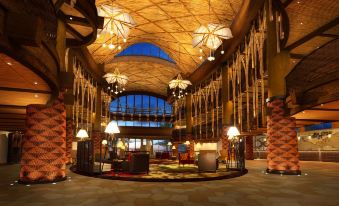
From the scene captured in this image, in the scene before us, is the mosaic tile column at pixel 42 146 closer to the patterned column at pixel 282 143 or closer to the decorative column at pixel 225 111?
the patterned column at pixel 282 143

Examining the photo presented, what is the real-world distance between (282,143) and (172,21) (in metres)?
14.2

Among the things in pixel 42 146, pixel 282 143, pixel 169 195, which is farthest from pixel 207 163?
pixel 42 146

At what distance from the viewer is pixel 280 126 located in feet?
39.4

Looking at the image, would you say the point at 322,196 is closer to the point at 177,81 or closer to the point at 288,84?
the point at 288,84

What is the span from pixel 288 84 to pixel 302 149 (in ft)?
50.8

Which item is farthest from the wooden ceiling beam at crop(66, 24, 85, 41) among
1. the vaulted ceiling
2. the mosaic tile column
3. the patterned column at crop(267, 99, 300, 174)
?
the patterned column at crop(267, 99, 300, 174)

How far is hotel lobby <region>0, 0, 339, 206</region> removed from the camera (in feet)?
21.4

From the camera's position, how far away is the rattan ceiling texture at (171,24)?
19.3 m

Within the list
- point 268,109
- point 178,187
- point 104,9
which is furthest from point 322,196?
point 104,9

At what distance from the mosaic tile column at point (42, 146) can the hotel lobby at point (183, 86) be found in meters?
0.03

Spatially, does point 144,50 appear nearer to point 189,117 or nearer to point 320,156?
point 189,117

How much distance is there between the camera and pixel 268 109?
12.2m

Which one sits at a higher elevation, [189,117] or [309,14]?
[309,14]

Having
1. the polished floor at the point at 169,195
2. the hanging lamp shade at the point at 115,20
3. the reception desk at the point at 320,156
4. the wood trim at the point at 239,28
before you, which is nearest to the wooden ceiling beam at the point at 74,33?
the hanging lamp shade at the point at 115,20
